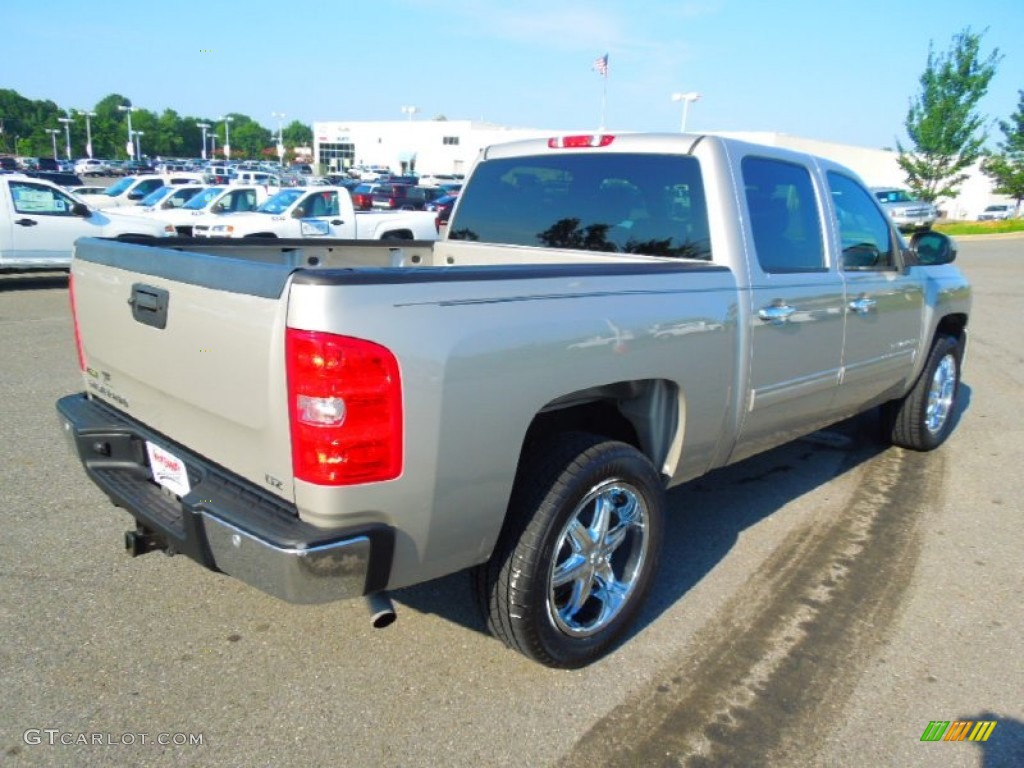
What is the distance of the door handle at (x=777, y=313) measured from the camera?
3311 mm

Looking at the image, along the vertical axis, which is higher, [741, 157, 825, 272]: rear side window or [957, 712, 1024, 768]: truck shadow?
[741, 157, 825, 272]: rear side window

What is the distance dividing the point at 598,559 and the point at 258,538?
130 centimetres

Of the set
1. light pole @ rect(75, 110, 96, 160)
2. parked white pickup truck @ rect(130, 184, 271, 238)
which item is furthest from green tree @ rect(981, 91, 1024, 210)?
light pole @ rect(75, 110, 96, 160)

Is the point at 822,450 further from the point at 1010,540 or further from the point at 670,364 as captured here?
the point at 670,364

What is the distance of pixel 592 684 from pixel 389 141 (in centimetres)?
10745

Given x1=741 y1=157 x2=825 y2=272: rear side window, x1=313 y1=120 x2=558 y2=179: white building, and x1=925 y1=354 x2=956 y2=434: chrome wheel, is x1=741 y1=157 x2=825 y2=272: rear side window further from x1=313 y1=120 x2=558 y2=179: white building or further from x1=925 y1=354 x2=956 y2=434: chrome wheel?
x1=313 y1=120 x2=558 y2=179: white building

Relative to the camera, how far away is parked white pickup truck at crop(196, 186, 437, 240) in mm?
13891

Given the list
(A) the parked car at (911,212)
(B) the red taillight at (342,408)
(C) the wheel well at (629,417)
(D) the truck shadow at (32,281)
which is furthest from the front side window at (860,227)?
(A) the parked car at (911,212)

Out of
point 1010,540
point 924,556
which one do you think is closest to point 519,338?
point 924,556

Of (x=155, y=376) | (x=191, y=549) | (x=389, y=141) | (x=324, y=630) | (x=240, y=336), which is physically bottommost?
(x=324, y=630)

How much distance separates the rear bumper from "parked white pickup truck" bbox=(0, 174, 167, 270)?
10.5 m

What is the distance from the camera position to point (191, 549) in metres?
2.35

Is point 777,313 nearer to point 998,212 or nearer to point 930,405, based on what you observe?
point 930,405

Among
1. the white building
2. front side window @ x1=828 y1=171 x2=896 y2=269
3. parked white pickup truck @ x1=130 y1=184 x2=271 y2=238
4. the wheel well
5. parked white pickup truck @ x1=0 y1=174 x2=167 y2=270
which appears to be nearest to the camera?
the wheel well
